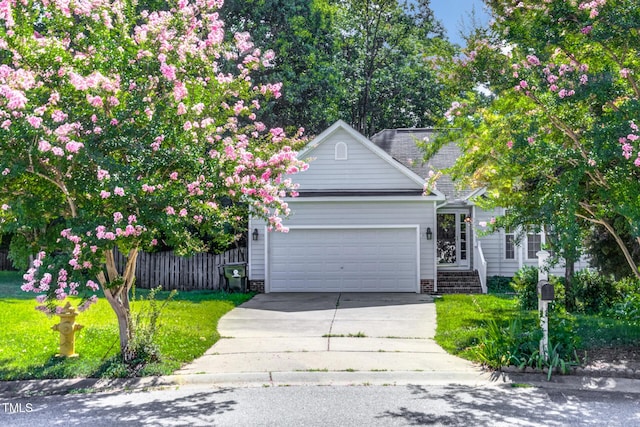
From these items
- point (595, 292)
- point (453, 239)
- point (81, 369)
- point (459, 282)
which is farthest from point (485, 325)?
point (453, 239)

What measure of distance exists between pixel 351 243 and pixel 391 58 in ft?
57.9

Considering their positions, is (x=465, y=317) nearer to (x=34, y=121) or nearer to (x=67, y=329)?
(x=67, y=329)

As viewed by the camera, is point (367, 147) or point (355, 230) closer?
point (355, 230)

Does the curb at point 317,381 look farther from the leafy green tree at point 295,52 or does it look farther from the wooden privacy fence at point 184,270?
the leafy green tree at point 295,52

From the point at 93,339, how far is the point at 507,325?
7292mm

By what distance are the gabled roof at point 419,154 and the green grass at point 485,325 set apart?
536 centimetres

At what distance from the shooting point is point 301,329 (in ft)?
42.3

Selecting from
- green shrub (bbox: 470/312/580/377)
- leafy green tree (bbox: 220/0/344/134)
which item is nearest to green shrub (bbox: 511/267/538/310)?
green shrub (bbox: 470/312/580/377)

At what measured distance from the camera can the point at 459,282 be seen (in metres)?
20.3

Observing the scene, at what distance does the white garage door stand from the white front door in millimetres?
2990

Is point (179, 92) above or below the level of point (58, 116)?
above

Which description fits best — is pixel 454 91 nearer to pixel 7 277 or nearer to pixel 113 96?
pixel 113 96

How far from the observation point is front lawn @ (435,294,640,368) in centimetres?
1010

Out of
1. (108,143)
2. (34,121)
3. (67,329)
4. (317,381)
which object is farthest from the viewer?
(67,329)
